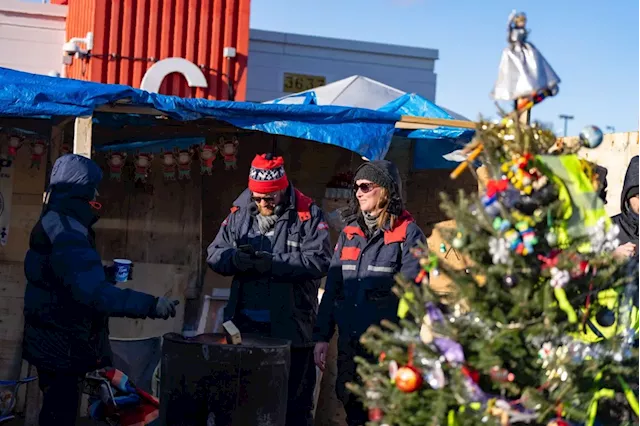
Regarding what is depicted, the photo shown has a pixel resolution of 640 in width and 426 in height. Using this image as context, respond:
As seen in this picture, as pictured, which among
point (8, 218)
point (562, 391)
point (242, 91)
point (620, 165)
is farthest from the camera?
point (242, 91)

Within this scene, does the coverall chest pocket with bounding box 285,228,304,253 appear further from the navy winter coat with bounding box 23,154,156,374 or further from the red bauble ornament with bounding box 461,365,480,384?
the red bauble ornament with bounding box 461,365,480,384

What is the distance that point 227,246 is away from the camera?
19.9ft

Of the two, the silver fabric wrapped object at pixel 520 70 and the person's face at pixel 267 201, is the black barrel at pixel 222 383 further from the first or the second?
the silver fabric wrapped object at pixel 520 70

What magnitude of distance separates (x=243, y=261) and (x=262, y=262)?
0.11 meters

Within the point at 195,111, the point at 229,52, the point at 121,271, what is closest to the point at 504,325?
the point at 121,271

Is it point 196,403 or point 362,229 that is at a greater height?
point 362,229

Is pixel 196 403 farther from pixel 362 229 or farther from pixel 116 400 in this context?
pixel 362 229

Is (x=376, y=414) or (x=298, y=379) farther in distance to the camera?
(x=298, y=379)

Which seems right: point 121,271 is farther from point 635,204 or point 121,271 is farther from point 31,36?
point 31,36

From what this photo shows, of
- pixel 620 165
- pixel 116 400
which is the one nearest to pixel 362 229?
pixel 116 400

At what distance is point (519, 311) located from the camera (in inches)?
145

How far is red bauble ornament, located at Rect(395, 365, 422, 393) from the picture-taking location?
3709 mm

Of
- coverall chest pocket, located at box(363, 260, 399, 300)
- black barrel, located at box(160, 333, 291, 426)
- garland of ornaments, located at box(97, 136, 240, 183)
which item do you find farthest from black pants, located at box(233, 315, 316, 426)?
garland of ornaments, located at box(97, 136, 240, 183)

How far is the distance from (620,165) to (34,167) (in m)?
4.71
